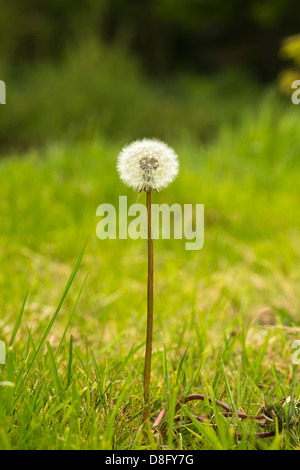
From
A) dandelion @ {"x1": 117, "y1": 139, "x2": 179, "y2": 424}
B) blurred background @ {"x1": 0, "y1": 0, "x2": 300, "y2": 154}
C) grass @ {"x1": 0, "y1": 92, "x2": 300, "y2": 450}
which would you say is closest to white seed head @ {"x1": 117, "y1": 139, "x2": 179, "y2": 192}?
dandelion @ {"x1": 117, "y1": 139, "x2": 179, "y2": 424}

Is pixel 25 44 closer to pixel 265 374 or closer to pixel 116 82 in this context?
pixel 116 82

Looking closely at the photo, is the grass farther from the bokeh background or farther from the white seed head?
the white seed head

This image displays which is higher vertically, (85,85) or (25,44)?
(25,44)

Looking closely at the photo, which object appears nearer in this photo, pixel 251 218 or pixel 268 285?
pixel 268 285

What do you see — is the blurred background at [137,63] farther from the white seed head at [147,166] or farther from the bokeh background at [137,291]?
the white seed head at [147,166]

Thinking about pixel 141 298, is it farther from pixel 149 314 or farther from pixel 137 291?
pixel 149 314

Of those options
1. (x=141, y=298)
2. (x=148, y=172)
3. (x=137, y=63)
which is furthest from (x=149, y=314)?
(x=137, y=63)
